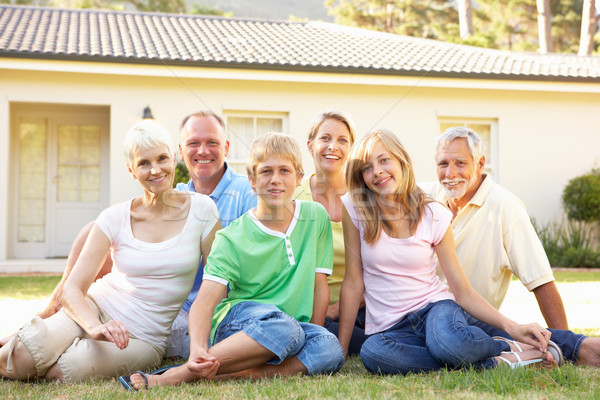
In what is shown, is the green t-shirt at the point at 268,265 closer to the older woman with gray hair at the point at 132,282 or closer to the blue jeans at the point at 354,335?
the older woman with gray hair at the point at 132,282

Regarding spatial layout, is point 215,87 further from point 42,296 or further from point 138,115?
point 42,296

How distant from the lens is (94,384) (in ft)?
8.44

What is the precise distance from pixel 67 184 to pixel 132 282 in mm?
7626

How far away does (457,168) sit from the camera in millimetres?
3221

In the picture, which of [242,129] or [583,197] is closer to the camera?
[242,129]

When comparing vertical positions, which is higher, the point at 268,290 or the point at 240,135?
the point at 240,135

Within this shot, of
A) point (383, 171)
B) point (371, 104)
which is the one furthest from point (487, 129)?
point (383, 171)

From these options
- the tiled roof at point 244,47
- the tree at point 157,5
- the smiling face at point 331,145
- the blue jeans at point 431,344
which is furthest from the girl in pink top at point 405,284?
the tree at point 157,5

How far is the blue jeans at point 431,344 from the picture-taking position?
2.62 m

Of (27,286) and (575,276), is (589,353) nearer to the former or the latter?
(575,276)

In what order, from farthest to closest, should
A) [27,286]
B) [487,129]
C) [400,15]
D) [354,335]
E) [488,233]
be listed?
[400,15]
[487,129]
[27,286]
[354,335]
[488,233]

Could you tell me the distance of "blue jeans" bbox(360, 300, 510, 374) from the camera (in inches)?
103

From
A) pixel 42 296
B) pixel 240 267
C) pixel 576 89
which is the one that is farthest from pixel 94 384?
pixel 576 89

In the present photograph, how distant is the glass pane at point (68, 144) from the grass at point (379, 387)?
7780 mm
